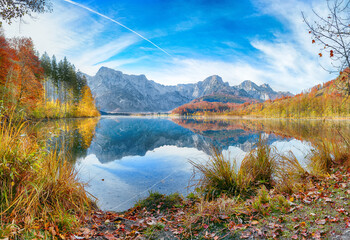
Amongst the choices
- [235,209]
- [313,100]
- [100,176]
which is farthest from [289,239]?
[313,100]

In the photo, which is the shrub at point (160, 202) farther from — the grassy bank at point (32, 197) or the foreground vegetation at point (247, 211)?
the grassy bank at point (32, 197)

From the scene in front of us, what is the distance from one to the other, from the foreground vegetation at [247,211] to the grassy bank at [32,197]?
51 centimetres

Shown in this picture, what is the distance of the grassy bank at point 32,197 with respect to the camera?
267 cm

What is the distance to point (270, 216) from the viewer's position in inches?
134

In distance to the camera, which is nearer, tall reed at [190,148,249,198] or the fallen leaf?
the fallen leaf

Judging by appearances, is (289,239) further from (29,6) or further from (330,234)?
(29,6)

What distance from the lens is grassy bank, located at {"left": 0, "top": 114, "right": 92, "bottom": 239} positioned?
267cm

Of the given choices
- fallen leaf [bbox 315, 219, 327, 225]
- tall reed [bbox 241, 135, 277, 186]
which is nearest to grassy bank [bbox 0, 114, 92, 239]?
fallen leaf [bbox 315, 219, 327, 225]

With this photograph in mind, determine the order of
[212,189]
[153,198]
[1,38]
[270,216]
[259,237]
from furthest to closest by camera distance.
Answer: [1,38] < [153,198] < [212,189] < [270,216] < [259,237]

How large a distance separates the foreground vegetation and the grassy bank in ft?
1.67

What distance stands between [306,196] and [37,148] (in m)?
6.00

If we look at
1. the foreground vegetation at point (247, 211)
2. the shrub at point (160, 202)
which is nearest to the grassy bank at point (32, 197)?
the foreground vegetation at point (247, 211)

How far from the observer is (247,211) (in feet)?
11.7

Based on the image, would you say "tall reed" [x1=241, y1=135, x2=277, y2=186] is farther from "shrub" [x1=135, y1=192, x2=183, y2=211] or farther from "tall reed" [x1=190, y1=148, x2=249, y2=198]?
"shrub" [x1=135, y1=192, x2=183, y2=211]
